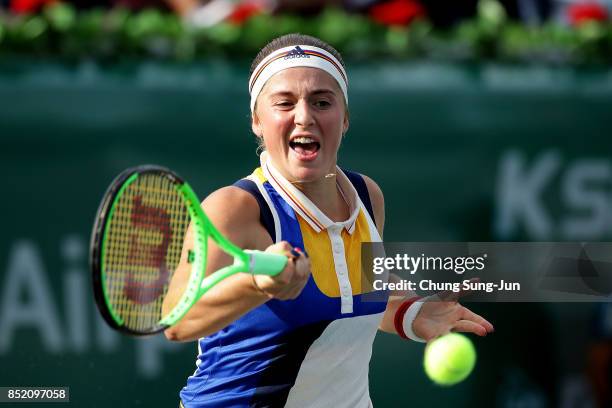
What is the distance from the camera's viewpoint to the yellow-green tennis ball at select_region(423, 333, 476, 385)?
168 inches

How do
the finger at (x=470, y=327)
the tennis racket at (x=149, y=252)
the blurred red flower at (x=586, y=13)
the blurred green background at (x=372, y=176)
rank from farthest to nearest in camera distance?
the blurred red flower at (x=586, y=13)
the blurred green background at (x=372, y=176)
the finger at (x=470, y=327)
the tennis racket at (x=149, y=252)

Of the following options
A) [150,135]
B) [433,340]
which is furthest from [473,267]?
[150,135]

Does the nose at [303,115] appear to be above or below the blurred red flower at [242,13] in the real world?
below

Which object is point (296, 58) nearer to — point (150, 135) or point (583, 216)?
point (150, 135)

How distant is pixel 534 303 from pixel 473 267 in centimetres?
174

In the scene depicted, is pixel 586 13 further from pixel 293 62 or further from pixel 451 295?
pixel 293 62

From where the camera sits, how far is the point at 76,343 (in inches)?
235

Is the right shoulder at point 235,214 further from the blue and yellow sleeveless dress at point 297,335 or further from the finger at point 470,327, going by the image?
the finger at point 470,327

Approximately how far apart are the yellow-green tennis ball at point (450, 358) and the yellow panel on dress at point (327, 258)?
0.80 m

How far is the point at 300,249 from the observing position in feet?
11.1

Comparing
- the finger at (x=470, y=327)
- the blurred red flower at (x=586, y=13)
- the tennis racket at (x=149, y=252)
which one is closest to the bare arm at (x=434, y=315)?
the finger at (x=470, y=327)

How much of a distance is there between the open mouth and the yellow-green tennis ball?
1121mm

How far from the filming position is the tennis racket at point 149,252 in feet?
10.00

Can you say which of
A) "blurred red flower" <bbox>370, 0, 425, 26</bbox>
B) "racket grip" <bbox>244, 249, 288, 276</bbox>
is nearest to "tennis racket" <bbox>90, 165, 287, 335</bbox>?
"racket grip" <bbox>244, 249, 288, 276</bbox>
